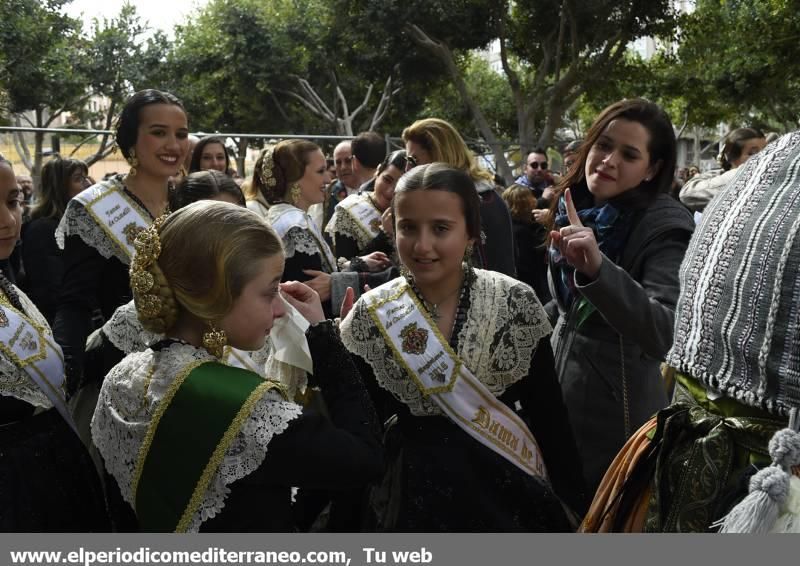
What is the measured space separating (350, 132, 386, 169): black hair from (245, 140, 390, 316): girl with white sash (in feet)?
5.80

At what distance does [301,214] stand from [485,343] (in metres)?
1.56

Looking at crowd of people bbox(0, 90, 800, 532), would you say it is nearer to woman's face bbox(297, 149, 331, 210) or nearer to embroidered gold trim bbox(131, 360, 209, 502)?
embroidered gold trim bbox(131, 360, 209, 502)

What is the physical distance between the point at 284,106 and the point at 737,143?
2391 cm

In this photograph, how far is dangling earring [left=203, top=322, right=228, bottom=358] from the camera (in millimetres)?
2010

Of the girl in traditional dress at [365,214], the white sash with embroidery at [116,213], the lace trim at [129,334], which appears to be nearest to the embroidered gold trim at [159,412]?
the lace trim at [129,334]

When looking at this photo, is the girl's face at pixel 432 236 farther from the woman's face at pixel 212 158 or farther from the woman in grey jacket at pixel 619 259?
the woman's face at pixel 212 158

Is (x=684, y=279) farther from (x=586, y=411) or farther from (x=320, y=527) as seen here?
(x=320, y=527)

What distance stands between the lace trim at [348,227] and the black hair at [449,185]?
6.12ft

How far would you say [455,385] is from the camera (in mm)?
2543

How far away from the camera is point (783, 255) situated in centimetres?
165

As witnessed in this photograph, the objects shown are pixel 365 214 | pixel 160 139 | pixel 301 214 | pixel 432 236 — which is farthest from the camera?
pixel 365 214

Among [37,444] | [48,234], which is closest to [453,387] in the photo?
[37,444]

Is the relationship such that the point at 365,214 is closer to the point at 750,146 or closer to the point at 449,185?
the point at 449,185
